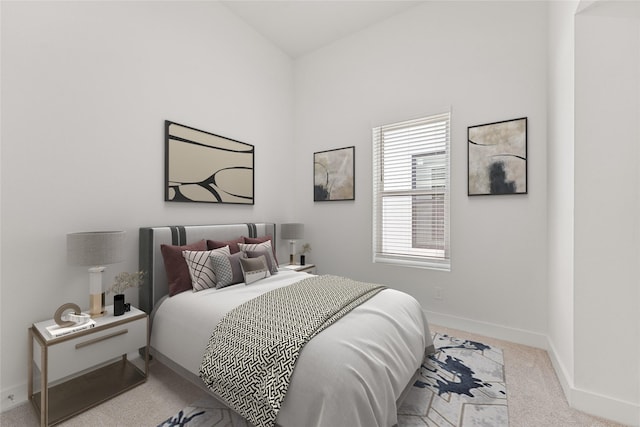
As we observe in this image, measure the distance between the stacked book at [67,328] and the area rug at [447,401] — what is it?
2.57 ft

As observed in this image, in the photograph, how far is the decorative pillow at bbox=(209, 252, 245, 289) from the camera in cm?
238

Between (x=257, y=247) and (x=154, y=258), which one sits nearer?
(x=154, y=258)

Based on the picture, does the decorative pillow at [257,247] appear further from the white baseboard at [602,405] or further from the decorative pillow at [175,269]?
the white baseboard at [602,405]

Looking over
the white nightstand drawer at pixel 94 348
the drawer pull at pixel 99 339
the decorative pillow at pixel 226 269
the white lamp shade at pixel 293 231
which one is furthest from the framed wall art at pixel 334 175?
the drawer pull at pixel 99 339

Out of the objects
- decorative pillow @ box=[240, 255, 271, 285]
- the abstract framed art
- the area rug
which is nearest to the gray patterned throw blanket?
the area rug

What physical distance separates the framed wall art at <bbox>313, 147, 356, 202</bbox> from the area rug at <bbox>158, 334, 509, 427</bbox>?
6.99 ft

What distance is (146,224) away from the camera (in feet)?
8.31

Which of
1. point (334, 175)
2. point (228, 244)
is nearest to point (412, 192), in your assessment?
point (334, 175)

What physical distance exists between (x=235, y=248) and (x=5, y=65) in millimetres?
2053

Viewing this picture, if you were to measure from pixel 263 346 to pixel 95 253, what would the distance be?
1358 mm

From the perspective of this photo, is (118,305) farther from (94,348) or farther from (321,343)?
(321,343)

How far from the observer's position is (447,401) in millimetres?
1791

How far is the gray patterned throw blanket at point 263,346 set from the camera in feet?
4.35

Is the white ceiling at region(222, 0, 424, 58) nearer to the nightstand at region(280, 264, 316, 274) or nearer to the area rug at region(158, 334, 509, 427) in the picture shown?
the nightstand at region(280, 264, 316, 274)
